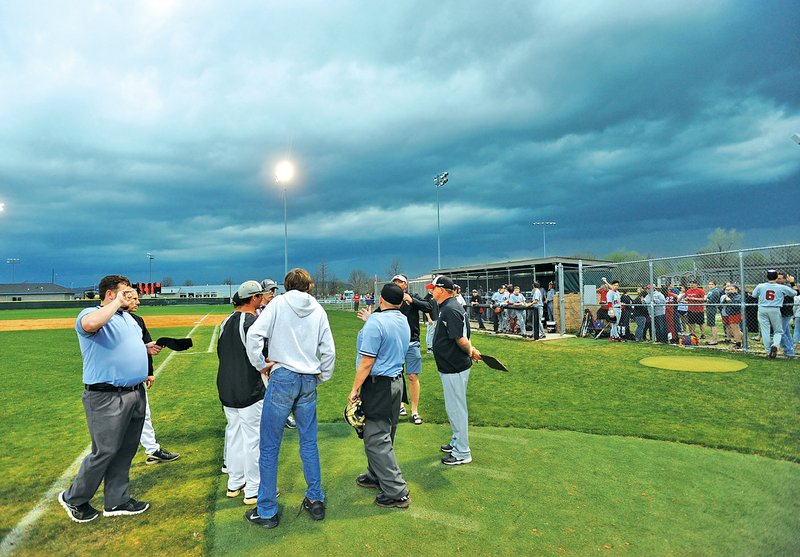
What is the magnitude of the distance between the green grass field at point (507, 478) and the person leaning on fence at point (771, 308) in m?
2.65

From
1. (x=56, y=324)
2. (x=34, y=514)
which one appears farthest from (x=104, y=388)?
(x=56, y=324)

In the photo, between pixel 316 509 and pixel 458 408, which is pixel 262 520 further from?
pixel 458 408

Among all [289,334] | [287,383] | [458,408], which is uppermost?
[289,334]

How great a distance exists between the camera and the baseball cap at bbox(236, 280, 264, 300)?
4375mm

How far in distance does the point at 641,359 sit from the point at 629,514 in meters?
8.85

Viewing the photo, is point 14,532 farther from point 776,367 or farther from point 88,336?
point 776,367

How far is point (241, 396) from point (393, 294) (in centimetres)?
174

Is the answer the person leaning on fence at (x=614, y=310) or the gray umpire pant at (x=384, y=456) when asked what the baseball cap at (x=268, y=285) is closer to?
the gray umpire pant at (x=384, y=456)

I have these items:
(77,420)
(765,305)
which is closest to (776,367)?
(765,305)

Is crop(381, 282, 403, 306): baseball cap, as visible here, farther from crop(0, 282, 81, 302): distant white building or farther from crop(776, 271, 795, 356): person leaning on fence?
crop(0, 282, 81, 302): distant white building

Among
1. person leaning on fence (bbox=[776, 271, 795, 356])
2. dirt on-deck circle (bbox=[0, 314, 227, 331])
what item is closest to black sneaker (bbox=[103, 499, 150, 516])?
person leaning on fence (bbox=[776, 271, 795, 356])

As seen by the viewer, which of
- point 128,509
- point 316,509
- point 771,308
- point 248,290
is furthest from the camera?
point 771,308

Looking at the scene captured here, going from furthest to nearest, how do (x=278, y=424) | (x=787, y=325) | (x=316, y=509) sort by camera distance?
1. (x=787, y=325)
2. (x=316, y=509)
3. (x=278, y=424)

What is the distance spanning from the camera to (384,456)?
4.13 metres
